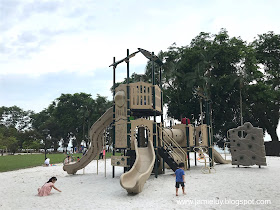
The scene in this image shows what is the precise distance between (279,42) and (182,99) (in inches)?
753

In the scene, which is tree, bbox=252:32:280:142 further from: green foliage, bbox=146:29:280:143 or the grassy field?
the grassy field

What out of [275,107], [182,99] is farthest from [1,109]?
[275,107]

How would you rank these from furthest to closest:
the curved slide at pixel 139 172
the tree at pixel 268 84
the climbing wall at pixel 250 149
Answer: the tree at pixel 268 84 → the climbing wall at pixel 250 149 → the curved slide at pixel 139 172

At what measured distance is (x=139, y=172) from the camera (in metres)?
11.8

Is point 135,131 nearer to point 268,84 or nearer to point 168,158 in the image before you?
point 168,158

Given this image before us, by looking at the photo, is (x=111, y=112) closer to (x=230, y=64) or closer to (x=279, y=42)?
(x=230, y=64)

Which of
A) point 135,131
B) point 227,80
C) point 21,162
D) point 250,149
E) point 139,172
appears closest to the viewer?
point 139,172

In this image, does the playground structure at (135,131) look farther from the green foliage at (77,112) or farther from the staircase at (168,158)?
the green foliage at (77,112)

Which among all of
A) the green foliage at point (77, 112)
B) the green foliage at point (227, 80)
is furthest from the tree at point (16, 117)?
the green foliage at point (227, 80)

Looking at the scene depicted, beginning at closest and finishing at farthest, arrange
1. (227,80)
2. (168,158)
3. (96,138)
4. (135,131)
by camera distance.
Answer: (135,131) → (168,158) → (96,138) → (227,80)

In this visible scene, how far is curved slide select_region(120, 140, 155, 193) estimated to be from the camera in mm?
9922

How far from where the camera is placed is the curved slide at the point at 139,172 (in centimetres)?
992

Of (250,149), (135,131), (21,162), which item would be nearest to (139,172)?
(135,131)

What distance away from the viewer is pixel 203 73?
130 ft
